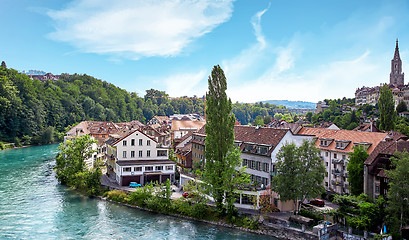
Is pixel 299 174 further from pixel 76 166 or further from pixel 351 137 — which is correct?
pixel 76 166

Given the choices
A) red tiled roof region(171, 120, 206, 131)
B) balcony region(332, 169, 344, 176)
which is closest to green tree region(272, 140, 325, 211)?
balcony region(332, 169, 344, 176)

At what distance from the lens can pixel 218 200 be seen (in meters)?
33.2

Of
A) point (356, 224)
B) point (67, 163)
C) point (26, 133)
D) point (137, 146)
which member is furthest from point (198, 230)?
point (26, 133)

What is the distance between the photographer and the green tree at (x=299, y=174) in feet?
102

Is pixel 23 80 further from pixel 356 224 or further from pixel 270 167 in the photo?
pixel 356 224

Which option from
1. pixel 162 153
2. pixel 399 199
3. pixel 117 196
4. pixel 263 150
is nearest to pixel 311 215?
pixel 399 199

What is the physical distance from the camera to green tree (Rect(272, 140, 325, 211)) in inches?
1219

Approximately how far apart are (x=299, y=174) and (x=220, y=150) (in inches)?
317

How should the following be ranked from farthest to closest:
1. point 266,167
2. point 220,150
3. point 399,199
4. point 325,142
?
point 325,142
point 266,167
point 220,150
point 399,199

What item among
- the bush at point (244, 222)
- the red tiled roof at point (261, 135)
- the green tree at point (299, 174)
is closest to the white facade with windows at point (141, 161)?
the red tiled roof at point (261, 135)

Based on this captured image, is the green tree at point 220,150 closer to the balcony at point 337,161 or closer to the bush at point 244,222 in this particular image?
the bush at point 244,222

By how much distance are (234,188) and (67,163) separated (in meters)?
27.0

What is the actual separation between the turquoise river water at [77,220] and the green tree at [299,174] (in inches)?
201

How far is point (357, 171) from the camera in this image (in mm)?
34469
